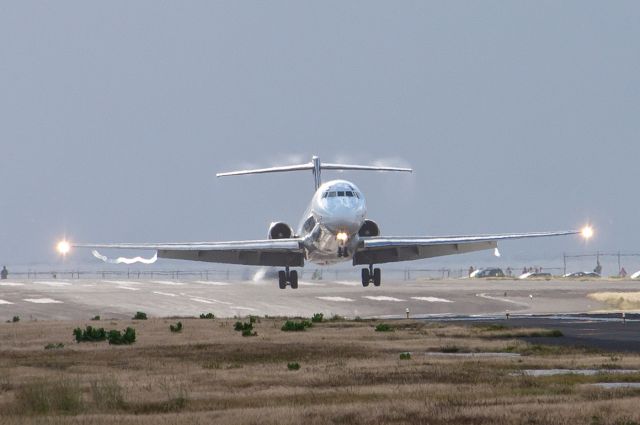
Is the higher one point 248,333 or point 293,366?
point 248,333

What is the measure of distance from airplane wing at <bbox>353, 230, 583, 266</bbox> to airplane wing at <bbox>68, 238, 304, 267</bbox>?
4.38m

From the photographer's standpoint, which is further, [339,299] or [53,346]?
[339,299]

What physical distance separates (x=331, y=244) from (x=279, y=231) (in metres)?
10.5

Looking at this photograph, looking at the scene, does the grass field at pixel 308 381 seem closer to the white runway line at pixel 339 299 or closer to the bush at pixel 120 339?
the bush at pixel 120 339

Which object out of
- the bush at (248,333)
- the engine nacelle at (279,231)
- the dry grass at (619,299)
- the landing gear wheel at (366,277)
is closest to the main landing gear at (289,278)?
the engine nacelle at (279,231)

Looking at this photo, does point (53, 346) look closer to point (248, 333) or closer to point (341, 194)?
point (248, 333)

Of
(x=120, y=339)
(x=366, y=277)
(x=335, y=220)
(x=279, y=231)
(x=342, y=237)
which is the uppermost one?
(x=279, y=231)

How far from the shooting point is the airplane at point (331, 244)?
241 ft

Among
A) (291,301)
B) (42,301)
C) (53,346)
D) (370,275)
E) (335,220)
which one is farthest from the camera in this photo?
(42,301)

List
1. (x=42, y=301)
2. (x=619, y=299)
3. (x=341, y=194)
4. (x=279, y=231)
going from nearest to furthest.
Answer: (x=341, y=194) → (x=619, y=299) → (x=279, y=231) → (x=42, y=301)

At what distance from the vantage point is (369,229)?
269 feet

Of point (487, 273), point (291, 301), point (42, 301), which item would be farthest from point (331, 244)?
point (487, 273)

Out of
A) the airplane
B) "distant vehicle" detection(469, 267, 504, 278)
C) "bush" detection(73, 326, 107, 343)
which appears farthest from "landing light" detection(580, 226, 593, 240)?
"distant vehicle" detection(469, 267, 504, 278)

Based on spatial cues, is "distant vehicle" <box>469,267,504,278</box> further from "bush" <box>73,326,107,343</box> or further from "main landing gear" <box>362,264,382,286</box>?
"bush" <box>73,326,107,343</box>
